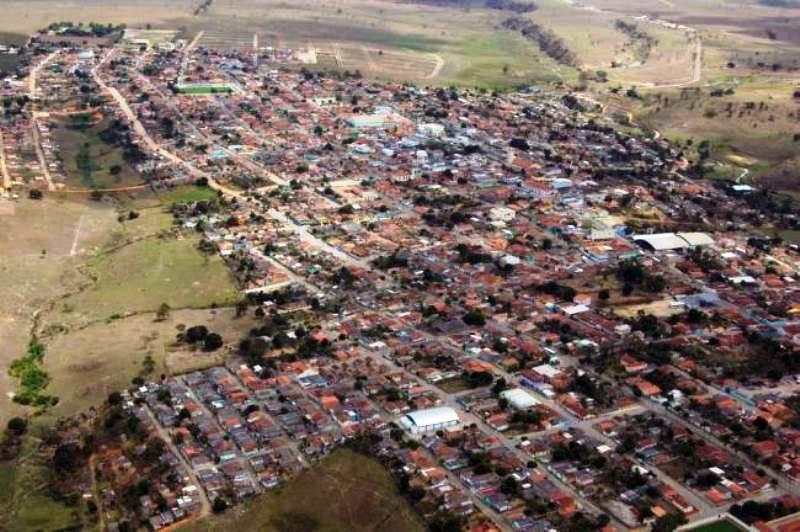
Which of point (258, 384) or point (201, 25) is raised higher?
point (201, 25)

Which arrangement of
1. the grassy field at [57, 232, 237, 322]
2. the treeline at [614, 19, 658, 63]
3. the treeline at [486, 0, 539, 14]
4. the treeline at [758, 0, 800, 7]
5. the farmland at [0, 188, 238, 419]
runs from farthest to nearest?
1. the treeline at [758, 0, 800, 7]
2. the treeline at [486, 0, 539, 14]
3. the treeline at [614, 19, 658, 63]
4. the grassy field at [57, 232, 237, 322]
5. the farmland at [0, 188, 238, 419]

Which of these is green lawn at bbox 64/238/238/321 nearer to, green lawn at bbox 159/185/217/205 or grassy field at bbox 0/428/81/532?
green lawn at bbox 159/185/217/205

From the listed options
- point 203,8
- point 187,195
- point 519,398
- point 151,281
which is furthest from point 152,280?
point 203,8

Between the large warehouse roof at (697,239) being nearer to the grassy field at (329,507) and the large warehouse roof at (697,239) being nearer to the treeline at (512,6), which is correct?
the grassy field at (329,507)

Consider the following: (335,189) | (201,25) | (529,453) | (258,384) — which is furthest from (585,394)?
(201,25)

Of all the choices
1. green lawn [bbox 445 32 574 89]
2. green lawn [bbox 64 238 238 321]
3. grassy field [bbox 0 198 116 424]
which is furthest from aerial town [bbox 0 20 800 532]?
green lawn [bbox 445 32 574 89]

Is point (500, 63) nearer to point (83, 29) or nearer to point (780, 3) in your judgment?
point (83, 29)

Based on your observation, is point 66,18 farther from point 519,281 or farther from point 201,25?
point 519,281
